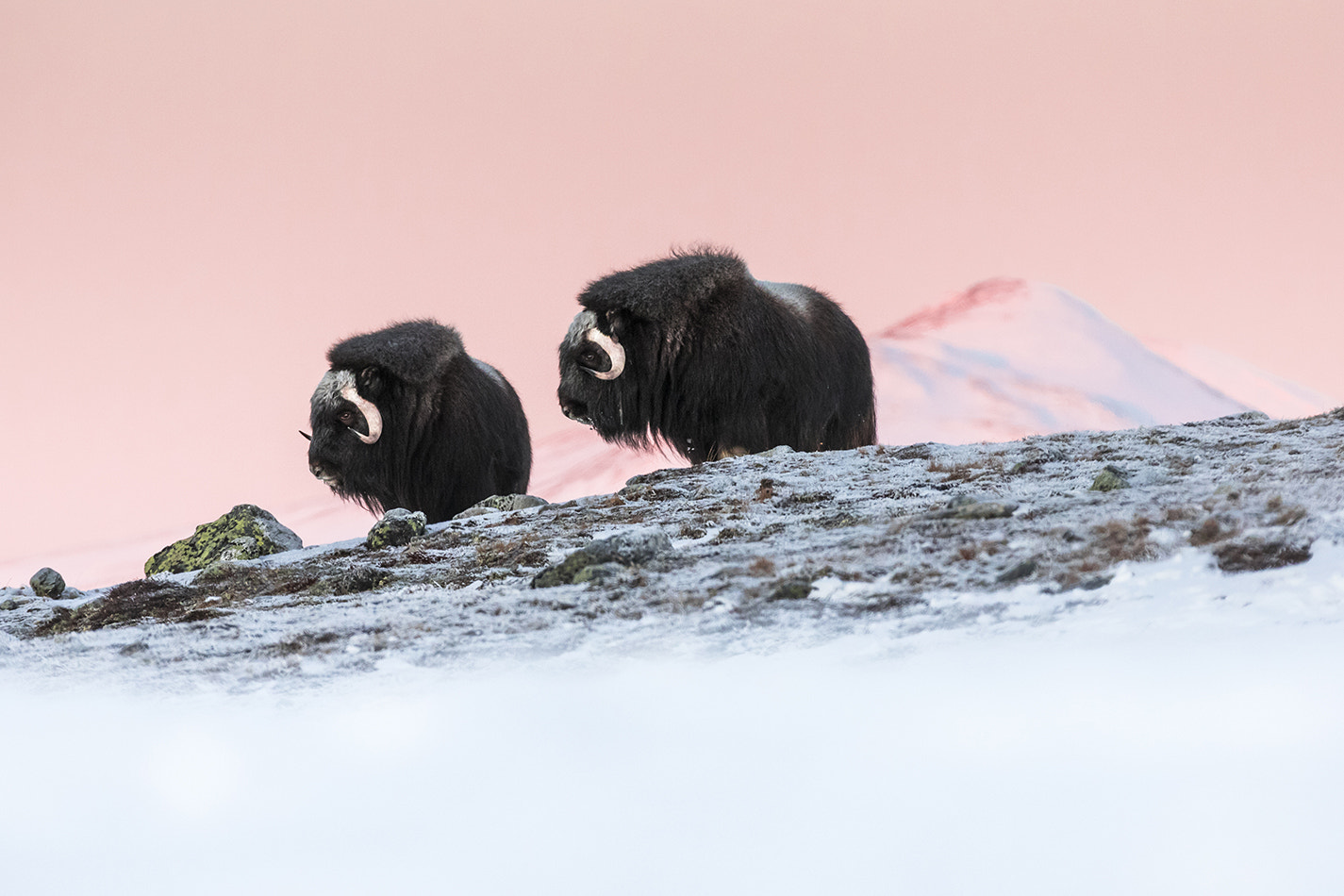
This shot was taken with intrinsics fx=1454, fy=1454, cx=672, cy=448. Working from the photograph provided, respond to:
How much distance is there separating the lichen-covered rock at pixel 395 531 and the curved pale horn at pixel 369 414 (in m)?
2.43

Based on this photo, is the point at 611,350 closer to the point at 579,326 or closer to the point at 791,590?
the point at 579,326

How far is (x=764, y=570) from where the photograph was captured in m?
3.80

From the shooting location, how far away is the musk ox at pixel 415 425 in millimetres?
8133

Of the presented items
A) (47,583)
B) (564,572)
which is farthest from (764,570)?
(47,583)

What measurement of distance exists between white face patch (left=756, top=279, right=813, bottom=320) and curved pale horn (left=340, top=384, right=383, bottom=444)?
228 cm

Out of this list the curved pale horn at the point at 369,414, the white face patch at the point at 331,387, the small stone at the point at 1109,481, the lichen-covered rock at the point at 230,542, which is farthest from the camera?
the white face patch at the point at 331,387

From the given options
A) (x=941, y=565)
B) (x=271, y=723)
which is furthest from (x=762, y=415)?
(x=271, y=723)

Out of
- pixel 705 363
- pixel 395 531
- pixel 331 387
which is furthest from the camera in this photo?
pixel 331 387

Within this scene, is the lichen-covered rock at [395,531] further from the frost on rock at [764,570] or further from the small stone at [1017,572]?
the small stone at [1017,572]

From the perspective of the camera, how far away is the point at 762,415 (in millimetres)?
7555

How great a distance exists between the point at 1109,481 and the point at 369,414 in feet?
15.9

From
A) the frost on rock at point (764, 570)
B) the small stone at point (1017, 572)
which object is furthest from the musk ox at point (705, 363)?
the small stone at point (1017, 572)

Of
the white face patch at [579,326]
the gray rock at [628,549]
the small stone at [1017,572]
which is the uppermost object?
the white face patch at [579,326]

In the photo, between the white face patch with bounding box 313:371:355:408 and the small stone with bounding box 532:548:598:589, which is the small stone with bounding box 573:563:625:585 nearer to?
the small stone with bounding box 532:548:598:589
